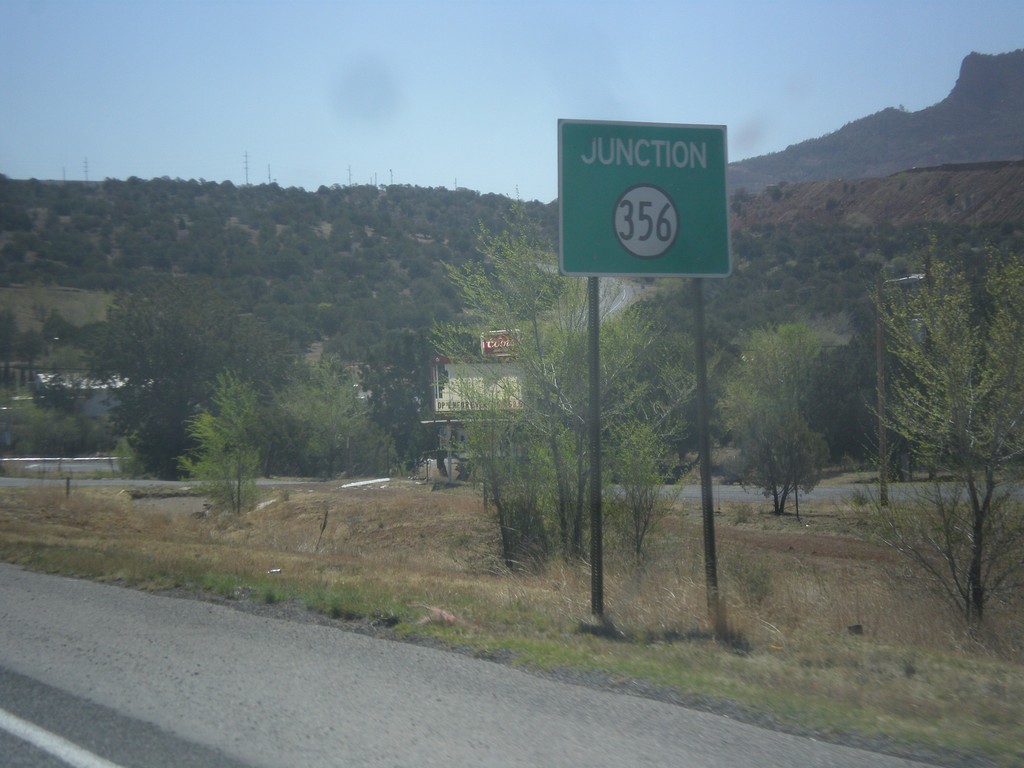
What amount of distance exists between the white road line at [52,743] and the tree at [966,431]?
35.2 feet

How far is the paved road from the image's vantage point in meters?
5.11

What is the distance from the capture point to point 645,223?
378 inches

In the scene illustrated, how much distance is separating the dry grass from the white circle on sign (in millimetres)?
3673

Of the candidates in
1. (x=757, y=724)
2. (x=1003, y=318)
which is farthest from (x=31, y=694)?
(x=1003, y=318)

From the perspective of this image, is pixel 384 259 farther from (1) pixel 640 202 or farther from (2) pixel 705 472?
(2) pixel 705 472

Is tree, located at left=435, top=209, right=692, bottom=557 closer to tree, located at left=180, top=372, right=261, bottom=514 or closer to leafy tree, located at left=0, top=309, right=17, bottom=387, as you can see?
tree, located at left=180, top=372, right=261, bottom=514

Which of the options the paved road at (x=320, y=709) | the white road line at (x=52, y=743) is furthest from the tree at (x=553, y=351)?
the white road line at (x=52, y=743)

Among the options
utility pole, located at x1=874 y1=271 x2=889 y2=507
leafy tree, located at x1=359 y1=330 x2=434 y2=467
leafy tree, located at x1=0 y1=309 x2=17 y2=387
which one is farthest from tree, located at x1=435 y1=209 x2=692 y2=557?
leafy tree, located at x1=0 y1=309 x2=17 y2=387

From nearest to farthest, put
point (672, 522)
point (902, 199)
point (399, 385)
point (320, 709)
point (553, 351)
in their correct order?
point (320, 709), point (553, 351), point (672, 522), point (399, 385), point (902, 199)

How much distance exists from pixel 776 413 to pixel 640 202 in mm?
29496

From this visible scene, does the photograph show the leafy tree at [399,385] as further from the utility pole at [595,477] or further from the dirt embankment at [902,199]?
the utility pole at [595,477]

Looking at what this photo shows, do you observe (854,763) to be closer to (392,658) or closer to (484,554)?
(392,658)

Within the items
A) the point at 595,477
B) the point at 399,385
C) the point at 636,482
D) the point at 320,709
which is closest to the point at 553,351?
the point at 636,482

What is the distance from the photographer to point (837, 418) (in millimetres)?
42781
